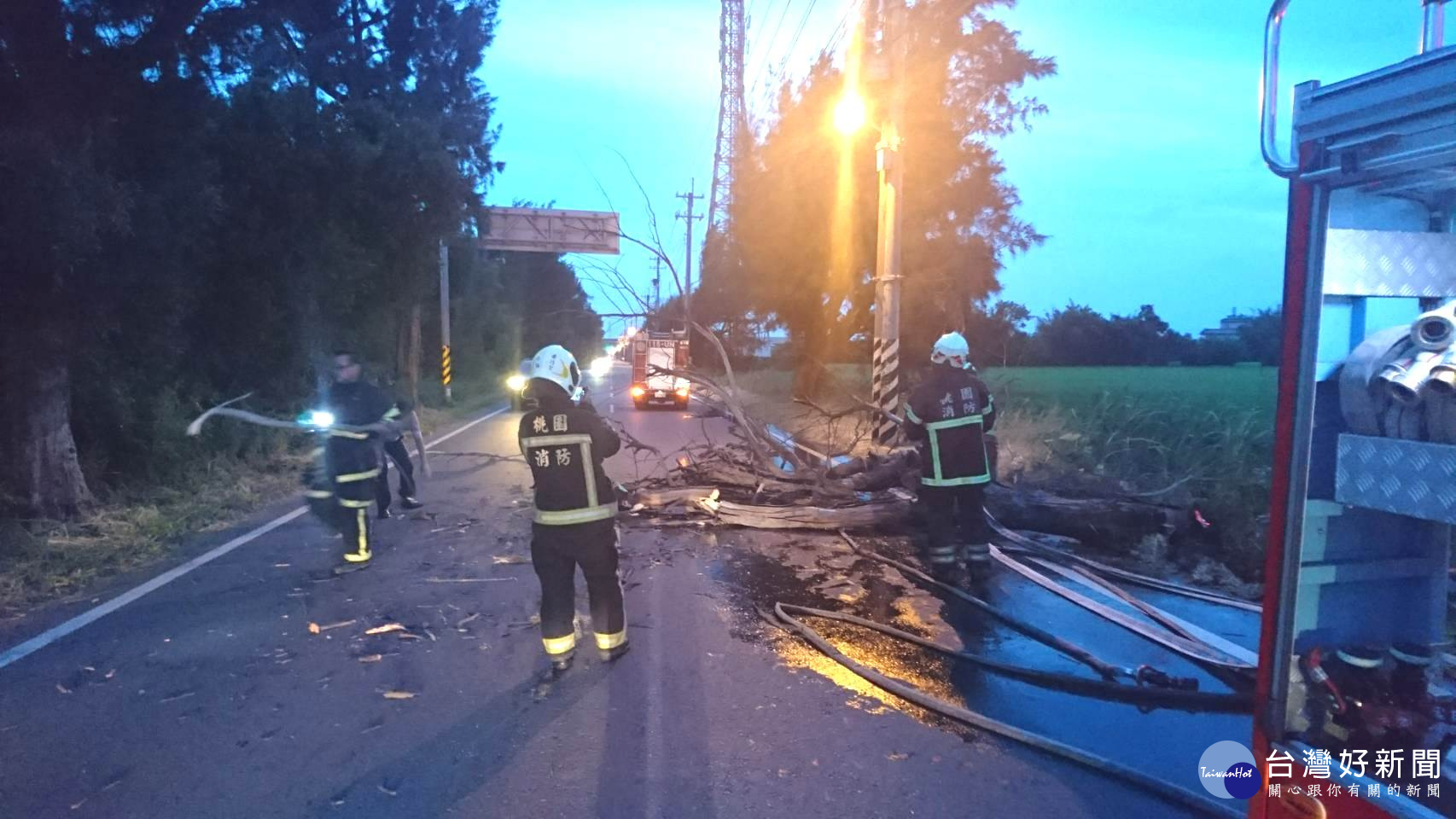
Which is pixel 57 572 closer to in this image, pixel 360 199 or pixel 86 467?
pixel 86 467

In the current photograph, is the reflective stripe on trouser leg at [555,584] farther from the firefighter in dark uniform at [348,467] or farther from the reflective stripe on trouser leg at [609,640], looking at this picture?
the firefighter in dark uniform at [348,467]

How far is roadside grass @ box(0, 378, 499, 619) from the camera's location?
25.2 feet

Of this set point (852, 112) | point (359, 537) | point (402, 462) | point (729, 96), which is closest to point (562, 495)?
point (359, 537)

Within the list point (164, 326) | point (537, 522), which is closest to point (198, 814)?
point (537, 522)

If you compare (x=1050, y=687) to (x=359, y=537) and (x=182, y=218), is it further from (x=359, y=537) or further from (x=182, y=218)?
(x=182, y=218)

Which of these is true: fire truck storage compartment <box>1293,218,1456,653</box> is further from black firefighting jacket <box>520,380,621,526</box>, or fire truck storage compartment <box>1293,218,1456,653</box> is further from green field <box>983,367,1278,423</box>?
green field <box>983,367,1278,423</box>

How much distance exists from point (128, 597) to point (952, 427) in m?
6.36

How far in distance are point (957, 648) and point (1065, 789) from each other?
6.47 feet

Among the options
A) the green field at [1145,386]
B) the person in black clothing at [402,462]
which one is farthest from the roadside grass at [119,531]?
the green field at [1145,386]

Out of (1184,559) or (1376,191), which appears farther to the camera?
(1184,559)

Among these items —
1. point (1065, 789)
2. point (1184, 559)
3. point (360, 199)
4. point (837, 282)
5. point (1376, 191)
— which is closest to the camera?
point (1376, 191)

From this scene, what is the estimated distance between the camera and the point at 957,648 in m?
6.06

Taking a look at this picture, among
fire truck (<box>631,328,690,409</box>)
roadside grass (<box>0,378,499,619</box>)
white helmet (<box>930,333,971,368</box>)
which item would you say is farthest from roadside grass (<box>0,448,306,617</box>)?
fire truck (<box>631,328,690,409</box>)

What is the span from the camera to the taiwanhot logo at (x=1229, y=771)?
3.33 metres
